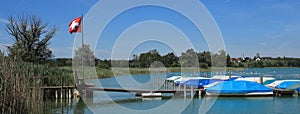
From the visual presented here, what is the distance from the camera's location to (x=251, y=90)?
103 ft

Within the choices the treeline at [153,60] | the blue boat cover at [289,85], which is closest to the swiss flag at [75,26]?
the treeline at [153,60]

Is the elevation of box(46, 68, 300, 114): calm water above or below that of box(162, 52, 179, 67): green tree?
below

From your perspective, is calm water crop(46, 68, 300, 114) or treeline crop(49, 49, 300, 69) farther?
treeline crop(49, 49, 300, 69)

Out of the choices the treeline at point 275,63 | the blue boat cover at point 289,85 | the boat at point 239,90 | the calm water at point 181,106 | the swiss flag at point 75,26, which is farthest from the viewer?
the treeline at point 275,63

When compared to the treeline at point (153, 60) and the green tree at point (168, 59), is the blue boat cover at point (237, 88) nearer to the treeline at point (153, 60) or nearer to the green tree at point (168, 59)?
the treeline at point (153, 60)

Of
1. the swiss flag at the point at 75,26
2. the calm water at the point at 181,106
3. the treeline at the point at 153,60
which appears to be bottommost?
the calm water at the point at 181,106

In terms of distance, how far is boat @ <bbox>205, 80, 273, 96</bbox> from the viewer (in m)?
31.2

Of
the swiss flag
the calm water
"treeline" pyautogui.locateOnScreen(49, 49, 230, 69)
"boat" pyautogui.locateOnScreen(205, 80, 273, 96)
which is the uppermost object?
the swiss flag

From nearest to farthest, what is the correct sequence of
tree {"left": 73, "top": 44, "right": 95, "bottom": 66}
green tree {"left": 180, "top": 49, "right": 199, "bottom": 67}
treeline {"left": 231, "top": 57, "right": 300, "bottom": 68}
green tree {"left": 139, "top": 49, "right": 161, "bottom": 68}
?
tree {"left": 73, "top": 44, "right": 95, "bottom": 66} → green tree {"left": 139, "top": 49, "right": 161, "bottom": 68} → green tree {"left": 180, "top": 49, "right": 199, "bottom": 67} → treeline {"left": 231, "top": 57, "right": 300, "bottom": 68}

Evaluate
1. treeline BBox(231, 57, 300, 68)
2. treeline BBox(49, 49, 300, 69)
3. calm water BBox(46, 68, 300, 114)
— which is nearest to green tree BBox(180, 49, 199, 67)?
treeline BBox(49, 49, 300, 69)

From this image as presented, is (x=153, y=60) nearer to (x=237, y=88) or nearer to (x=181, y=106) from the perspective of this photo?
(x=237, y=88)

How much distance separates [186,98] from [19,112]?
1994 centimetres

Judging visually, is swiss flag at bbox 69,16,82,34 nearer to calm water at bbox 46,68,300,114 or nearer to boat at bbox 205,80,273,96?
calm water at bbox 46,68,300,114

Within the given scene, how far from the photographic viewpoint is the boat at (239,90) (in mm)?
31250
